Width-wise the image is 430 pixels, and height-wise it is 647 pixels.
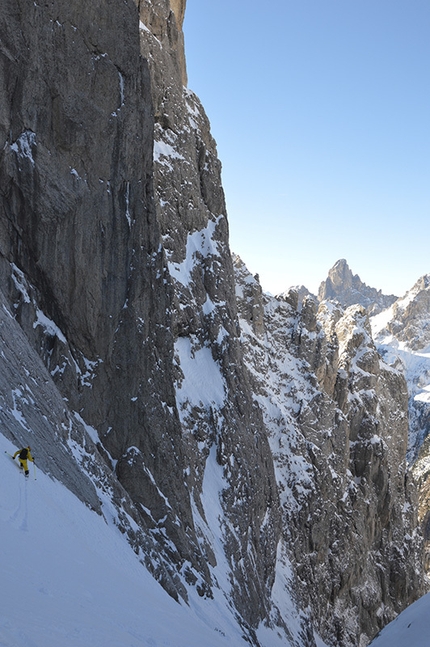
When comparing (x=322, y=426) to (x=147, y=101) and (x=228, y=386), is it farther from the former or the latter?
(x=147, y=101)

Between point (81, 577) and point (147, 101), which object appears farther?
point (147, 101)

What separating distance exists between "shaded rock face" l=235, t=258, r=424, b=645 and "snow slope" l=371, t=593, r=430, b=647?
41510 millimetres

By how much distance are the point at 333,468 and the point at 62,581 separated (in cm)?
6560

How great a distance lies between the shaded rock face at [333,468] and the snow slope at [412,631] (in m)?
41.5

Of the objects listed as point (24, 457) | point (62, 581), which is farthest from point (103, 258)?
point (62, 581)

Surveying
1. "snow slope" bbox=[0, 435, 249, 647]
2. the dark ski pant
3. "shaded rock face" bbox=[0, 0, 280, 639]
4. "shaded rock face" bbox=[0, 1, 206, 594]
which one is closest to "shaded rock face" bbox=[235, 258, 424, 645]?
"shaded rock face" bbox=[0, 0, 280, 639]

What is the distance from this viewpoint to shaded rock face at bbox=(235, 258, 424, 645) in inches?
2603

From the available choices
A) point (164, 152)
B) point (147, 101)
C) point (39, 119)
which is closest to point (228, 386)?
point (164, 152)

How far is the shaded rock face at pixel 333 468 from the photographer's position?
217 ft

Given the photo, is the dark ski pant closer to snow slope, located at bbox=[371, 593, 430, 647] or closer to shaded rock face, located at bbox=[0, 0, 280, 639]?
shaded rock face, located at bbox=[0, 0, 280, 639]

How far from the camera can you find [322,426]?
238ft

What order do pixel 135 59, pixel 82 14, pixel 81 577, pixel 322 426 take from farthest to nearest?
1. pixel 322 426
2. pixel 135 59
3. pixel 82 14
4. pixel 81 577

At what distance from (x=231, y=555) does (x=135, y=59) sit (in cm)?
3560

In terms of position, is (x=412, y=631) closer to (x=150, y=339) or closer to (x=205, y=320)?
(x=150, y=339)
